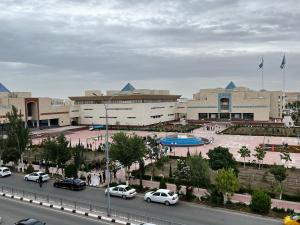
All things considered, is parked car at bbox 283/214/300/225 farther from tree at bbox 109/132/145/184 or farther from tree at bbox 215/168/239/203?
tree at bbox 109/132/145/184

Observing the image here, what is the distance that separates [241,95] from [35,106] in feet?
199

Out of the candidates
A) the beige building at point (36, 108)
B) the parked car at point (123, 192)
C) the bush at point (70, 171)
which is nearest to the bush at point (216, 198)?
the parked car at point (123, 192)

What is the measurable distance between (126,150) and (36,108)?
63.3 m

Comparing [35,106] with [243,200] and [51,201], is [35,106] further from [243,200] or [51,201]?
[243,200]

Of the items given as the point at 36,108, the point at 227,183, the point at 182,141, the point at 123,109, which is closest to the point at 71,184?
the point at 227,183

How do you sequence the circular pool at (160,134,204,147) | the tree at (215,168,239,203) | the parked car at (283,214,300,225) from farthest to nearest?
the circular pool at (160,134,204,147)
the tree at (215,168,239,203)
the parked car at (283,214,300,225)

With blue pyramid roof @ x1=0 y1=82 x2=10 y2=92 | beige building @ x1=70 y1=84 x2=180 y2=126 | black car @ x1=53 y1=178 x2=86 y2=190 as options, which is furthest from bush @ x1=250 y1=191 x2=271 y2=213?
blue pyramid roof @ x1=0 y1=82 x2=10 y2=92

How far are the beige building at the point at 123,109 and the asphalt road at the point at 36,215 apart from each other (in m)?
61.6

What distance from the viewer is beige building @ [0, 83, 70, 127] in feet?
270

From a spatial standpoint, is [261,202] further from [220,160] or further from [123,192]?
[123,192]

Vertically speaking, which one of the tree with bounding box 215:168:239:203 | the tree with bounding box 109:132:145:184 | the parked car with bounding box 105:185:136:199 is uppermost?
the tree with bounding box 109:132:145:184

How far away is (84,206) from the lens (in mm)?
25219

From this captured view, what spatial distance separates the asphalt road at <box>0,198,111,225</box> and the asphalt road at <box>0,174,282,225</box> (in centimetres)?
309

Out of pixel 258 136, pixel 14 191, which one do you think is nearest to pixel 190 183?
pixel 14 191
